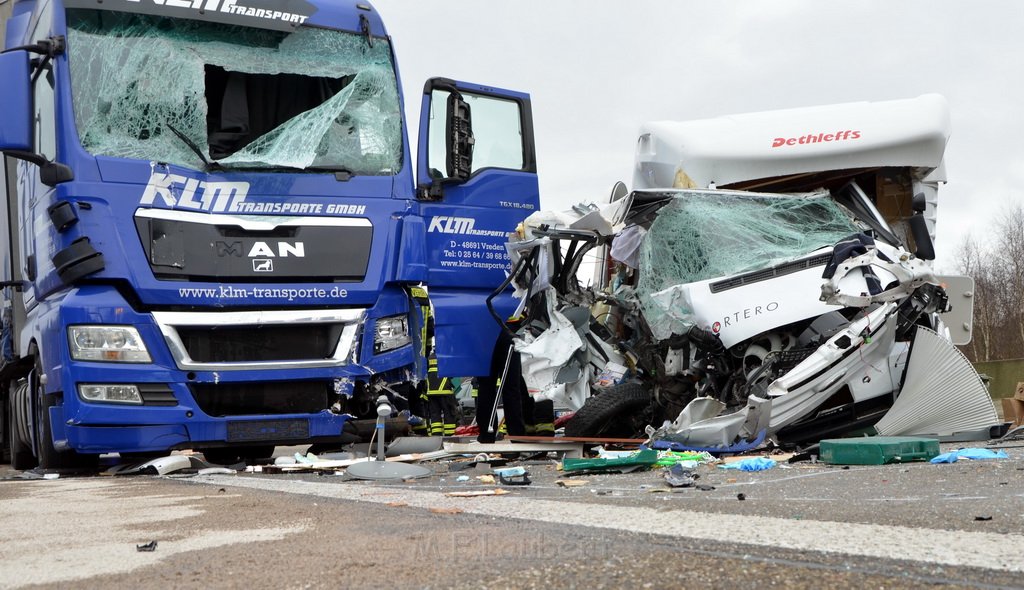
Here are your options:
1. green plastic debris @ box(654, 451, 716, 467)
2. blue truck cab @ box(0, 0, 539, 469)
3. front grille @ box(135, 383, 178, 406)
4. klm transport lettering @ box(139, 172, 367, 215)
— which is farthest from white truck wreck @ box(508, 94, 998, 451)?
front grille @ box(135, 383, 178, 406)

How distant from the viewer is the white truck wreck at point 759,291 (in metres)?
6.95

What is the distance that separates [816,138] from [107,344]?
519 centimetres

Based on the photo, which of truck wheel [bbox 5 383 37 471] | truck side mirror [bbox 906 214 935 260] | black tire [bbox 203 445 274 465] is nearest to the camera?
truck side mirror [bbox 906 214 935 260]

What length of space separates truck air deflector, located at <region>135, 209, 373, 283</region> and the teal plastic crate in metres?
3.18

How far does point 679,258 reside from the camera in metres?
7.89

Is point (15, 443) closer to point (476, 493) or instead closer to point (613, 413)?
point (613, 413)

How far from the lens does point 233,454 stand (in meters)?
8.49

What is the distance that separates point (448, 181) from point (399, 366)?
56.3 inches

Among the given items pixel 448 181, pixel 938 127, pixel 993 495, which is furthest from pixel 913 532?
pixel 938 127

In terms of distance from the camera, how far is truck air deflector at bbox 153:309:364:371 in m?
6.87

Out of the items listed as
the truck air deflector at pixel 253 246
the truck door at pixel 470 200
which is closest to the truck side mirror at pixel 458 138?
the truck door at pixel 470 200

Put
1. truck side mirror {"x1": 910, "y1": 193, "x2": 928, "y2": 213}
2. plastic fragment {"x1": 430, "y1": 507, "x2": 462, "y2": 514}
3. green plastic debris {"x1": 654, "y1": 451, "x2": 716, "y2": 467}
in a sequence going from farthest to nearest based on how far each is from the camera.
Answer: truck side mirror {"x1": 910, "y1": 193, "x2": 928, "y2": 213}, green plastic debris {"x1": 654, "y1": 451, "x2": 716, "y2": 467}, plastic fragment {"x1": 430, "y1": 507, "x2": 462, "y2": 514}

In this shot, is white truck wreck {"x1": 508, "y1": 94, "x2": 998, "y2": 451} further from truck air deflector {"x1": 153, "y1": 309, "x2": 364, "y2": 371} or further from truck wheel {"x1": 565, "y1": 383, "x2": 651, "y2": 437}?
truck air deflector {"x1": 153, "y1": 309, "x2": 364, "y2": 371}

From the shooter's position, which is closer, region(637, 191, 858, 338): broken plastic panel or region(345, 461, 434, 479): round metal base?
region(345, 461, 434, 479): round metal base
